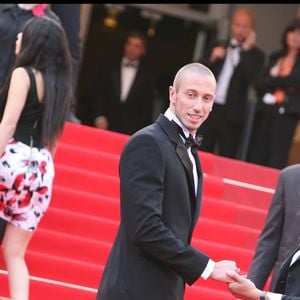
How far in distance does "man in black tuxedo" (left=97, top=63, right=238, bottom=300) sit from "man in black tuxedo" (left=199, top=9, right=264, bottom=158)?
6.45m

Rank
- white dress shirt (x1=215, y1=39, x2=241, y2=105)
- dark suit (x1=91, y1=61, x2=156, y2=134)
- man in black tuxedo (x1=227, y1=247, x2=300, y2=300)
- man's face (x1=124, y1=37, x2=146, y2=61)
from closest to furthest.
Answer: man in black tuxedo (x1=227, y1=247, x2=300, y2=300)
white dress shirt (x1=215, y1=39, x2=241, y2=105)
dark suit (x1=91, y1=61, x2=156, y2=134)
man's face (x1=124, y1=37, x2=146, y2=61)

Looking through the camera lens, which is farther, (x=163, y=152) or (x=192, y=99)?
(x=192, y=99)

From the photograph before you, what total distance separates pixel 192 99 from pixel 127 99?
7604 mm

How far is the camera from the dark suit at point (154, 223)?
13.4ft

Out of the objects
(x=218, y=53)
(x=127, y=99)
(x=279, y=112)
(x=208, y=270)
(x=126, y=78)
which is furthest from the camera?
(x=126, y=78)

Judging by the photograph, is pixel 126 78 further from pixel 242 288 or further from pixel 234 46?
pixel 242 288

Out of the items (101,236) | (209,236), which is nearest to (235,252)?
(209,236)

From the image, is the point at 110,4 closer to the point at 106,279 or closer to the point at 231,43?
the point at 231,43

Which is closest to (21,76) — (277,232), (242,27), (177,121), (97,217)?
(277,232)

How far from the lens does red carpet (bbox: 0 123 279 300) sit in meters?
7.41

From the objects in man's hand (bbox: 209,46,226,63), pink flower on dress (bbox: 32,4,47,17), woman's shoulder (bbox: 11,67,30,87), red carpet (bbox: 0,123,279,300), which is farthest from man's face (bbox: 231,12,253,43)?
woman's shoulder (bbox: 11,67,30,87)

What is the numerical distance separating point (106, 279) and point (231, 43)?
22.5ft

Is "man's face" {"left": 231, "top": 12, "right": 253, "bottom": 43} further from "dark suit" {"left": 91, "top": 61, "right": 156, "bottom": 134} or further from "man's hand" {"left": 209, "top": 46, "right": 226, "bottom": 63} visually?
"dark suit" {"left": 91, "top": 61, "right": 156, "bottom": 134}

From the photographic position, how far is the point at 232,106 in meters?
10.9
